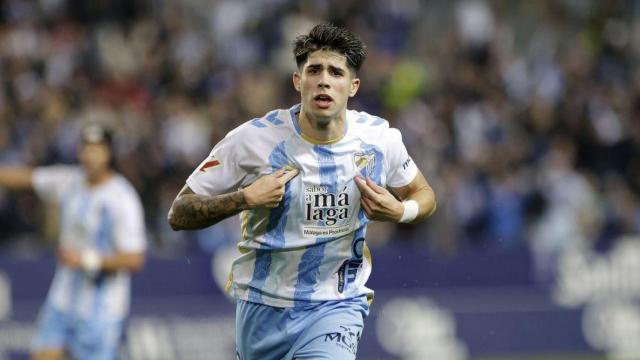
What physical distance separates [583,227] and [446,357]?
264 centimetres

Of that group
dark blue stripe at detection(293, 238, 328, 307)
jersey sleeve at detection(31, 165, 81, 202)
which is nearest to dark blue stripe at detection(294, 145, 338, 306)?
dark blue stripe at detection(293, 238, 328, 307)

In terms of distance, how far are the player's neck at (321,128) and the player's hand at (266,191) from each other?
13.5 inches

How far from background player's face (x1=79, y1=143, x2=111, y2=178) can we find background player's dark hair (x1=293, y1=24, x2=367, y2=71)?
4140 mm

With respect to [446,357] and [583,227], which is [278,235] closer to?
[446,357]

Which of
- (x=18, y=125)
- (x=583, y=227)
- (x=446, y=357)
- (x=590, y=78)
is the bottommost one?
(x=446, y=357)

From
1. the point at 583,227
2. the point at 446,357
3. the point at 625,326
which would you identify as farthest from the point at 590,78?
the point at 446,357

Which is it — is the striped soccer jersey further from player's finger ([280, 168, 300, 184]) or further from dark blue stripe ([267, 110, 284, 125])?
player's finger ([280, 168, 300, 184])

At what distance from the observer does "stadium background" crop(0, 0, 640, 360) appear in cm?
1476

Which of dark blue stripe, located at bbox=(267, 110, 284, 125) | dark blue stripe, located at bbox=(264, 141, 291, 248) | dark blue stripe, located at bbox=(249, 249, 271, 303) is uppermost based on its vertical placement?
dark blue stripe, located at bbox=(267, 110, 284, 125)

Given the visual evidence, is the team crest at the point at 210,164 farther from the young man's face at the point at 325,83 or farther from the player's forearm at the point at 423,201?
the player's forearm at the point at 423,201

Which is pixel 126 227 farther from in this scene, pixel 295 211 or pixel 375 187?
pixel 375 187

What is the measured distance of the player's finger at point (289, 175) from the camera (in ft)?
22.6

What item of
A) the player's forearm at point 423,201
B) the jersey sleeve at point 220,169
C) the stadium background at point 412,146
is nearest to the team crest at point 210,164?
the jersey sleeve at point 220,169

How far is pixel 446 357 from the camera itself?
14891mm
